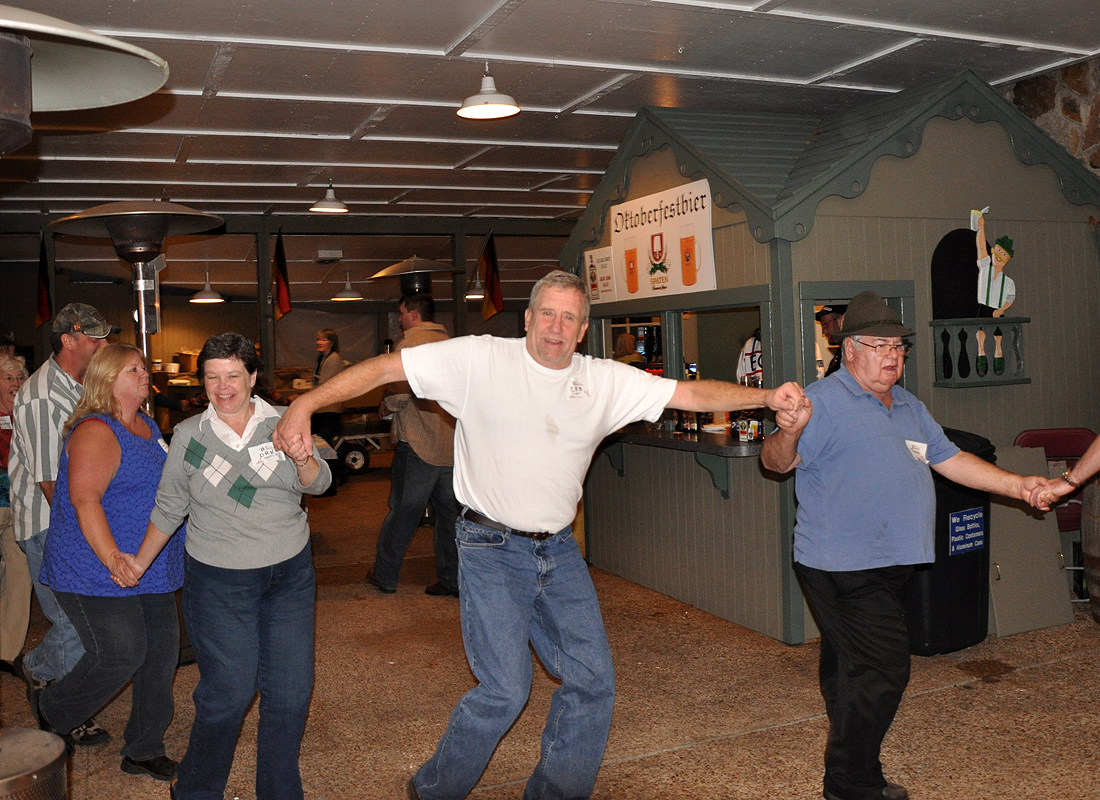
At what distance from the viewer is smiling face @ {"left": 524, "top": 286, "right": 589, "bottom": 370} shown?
3.37 metres

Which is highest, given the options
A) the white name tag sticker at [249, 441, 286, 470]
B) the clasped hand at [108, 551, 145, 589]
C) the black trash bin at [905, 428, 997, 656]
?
the white name tag sticker at [249, 441, 286, 470]

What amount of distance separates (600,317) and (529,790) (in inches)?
183

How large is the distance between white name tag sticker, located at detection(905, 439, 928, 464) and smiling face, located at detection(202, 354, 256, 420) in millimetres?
2413

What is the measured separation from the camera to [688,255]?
6.41 metres

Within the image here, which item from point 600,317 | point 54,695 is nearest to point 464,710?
point 54,695

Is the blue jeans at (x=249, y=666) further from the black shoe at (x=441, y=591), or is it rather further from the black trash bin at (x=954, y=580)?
the black shoe at (x=441, y=591)

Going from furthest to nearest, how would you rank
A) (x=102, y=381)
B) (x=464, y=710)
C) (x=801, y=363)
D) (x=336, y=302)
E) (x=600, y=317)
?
(x=336, y=302)
(x=600, y=317)
(x=801, y=363)
(x=102, y=381)
(x=464, y=710)

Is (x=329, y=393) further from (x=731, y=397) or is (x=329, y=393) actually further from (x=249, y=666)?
(x=731, y=397)

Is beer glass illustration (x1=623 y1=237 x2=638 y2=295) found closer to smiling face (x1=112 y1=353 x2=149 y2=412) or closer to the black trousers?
the black trousers

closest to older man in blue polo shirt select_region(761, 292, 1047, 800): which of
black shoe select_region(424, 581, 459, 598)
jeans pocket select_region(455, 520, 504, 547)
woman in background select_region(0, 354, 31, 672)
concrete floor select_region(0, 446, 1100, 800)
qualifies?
concrete floor select_region(0, 446, 1100, 800)

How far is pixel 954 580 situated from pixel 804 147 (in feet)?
9.78

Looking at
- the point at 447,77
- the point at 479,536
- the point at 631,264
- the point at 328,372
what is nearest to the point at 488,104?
the point at 447,77

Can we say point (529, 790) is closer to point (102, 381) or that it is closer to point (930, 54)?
point (102, 381)

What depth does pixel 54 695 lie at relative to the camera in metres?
3.99
